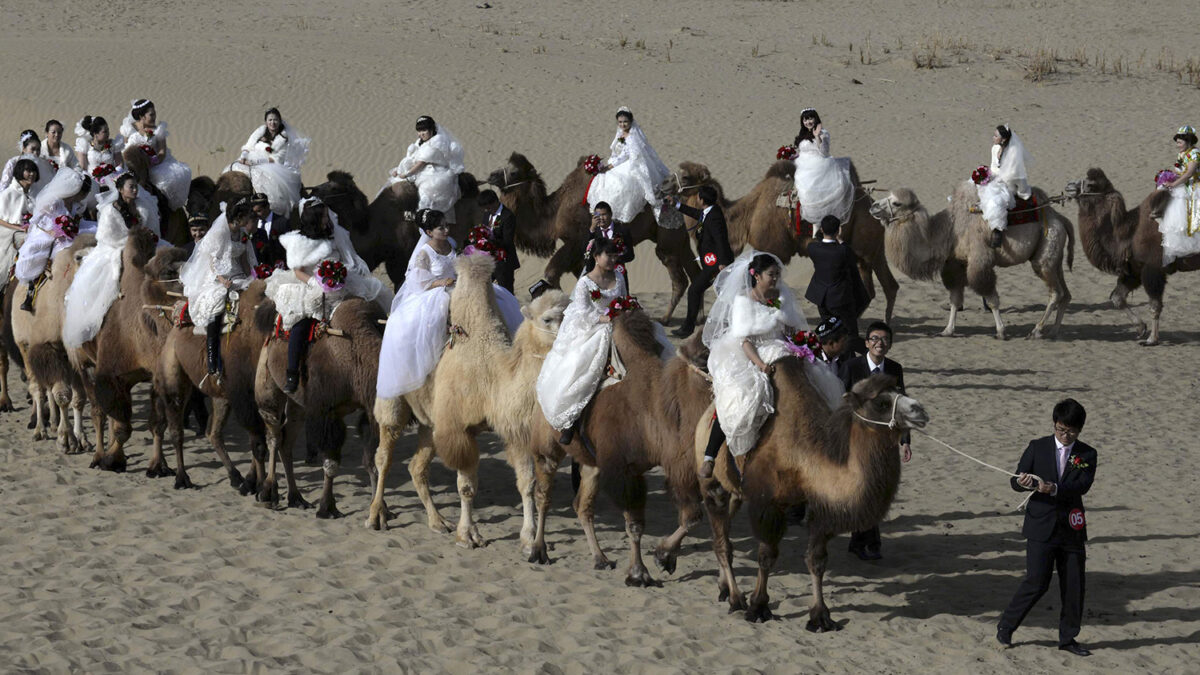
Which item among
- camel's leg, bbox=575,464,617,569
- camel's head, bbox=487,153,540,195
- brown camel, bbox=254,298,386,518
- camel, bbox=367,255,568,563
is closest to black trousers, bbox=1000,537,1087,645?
camel's leg, bbox=575,464,617,569

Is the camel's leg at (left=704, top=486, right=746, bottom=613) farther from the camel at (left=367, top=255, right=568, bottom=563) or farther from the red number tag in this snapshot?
the red number tag

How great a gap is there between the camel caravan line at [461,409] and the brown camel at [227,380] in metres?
0.01

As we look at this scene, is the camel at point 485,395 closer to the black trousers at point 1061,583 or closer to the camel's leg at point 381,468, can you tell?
the camel's leg at point 381,468

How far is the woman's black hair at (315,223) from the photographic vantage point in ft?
34.0

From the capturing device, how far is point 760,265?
331 inches

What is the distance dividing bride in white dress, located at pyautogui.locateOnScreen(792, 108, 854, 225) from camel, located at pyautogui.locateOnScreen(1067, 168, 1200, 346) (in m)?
2.69

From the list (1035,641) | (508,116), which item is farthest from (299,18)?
(1035,641)

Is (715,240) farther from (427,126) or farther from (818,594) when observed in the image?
(818,594)

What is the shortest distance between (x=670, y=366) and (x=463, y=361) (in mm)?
1595

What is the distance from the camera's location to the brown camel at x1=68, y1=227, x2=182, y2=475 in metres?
11.4

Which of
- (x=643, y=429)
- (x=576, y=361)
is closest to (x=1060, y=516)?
(x=643, y=429)

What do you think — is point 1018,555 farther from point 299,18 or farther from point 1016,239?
point 299,18

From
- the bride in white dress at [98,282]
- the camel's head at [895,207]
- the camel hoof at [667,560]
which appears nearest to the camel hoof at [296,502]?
the bride in white dress at [98,282]

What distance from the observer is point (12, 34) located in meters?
36.9
